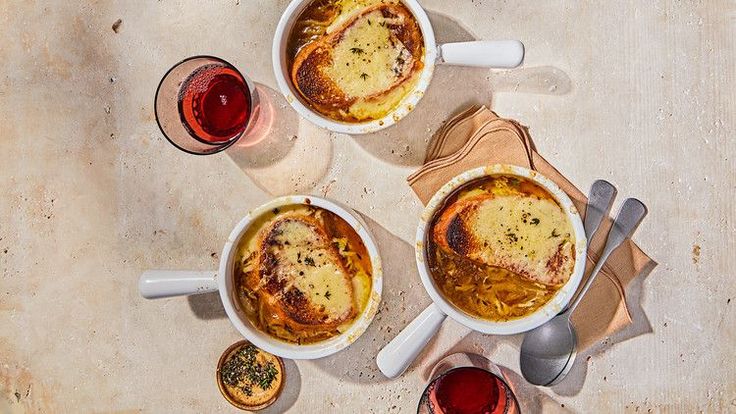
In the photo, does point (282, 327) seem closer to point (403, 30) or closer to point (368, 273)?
point (368, 273)

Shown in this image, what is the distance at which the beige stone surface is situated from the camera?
205cm

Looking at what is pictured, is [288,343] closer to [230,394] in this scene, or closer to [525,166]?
[230,394]

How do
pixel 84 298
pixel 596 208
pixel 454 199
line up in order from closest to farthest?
pixel 454 199
pixel 596 208
pixel 84 298

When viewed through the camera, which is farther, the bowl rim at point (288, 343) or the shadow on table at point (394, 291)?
the shadow on table at point (394, 291)

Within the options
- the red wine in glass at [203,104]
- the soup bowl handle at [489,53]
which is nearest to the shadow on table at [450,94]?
the soup bowl handle at [489,53]

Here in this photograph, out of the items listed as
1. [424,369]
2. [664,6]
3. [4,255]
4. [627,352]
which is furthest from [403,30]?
[4,255]

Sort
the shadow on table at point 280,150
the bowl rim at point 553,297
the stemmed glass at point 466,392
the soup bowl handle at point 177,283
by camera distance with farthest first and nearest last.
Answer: the shadow on table at point 280,150, the stemmed glass at point 466,392, the soup bowl handle at point 177,283, the bowl rim at point 553,297

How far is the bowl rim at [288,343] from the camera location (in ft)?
5.93

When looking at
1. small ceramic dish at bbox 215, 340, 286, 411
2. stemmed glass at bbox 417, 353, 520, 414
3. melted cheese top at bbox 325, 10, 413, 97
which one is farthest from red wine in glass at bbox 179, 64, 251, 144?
stemmed glass at bbox 417, 353, 520, 414

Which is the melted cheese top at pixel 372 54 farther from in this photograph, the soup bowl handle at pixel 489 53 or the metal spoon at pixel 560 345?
the metal spoon at pixel 560 345

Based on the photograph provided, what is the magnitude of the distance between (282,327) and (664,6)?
4.57ft

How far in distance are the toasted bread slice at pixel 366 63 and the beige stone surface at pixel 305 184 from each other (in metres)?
0.19

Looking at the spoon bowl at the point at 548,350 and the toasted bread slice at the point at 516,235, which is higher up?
the toasted bread slice at the point at 516,235

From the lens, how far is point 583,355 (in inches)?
80.6
